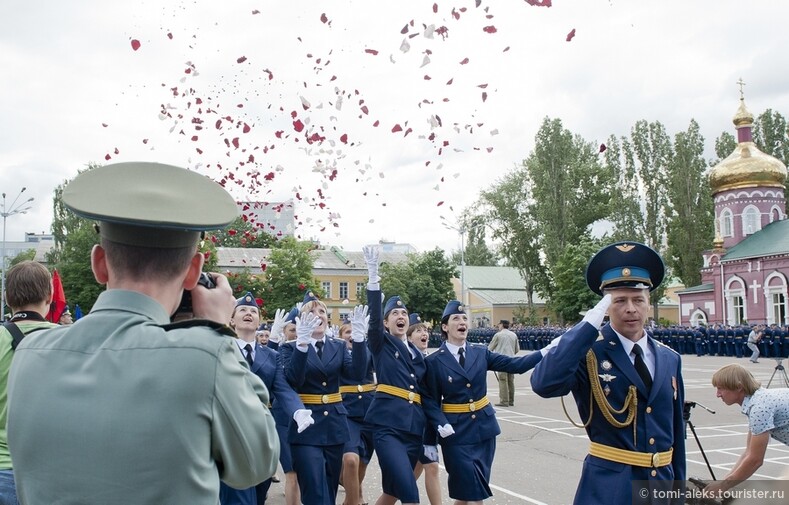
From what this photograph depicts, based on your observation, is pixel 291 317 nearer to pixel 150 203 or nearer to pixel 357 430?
pixel 357 430

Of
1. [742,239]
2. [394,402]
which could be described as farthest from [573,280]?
[394,402]

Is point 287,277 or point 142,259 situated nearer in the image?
point 142,259

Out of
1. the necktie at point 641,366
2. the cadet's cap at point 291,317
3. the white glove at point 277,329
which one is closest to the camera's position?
the necktie at point 641,366

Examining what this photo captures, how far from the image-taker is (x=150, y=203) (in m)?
1.84

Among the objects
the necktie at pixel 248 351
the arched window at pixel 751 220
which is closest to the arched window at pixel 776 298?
the arched window at pixel 751 220

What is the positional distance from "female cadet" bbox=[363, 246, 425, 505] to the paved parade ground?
175 centimetres

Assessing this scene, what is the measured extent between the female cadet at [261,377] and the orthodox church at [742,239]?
136 ft

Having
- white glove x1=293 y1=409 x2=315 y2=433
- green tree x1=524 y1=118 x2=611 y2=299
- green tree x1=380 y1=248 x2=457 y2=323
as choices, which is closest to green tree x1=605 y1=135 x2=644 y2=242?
green tree x1=524 y1=118 x2=611 y2=299

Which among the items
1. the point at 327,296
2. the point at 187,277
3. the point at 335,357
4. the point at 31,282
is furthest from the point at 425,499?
the point at 327,296

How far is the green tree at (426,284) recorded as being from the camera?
5588cm

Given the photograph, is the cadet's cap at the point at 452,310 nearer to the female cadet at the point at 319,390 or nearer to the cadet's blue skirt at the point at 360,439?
the female cadet at the point at 319,390

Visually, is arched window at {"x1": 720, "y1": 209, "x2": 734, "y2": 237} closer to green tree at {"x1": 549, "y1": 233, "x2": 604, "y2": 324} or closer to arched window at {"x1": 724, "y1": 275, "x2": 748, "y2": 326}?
arched window at {"x1": 724, "y1": 275, "x2": 748, "y2": 326}

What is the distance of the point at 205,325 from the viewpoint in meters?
1.88

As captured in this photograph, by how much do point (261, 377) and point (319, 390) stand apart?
630 millimetres
